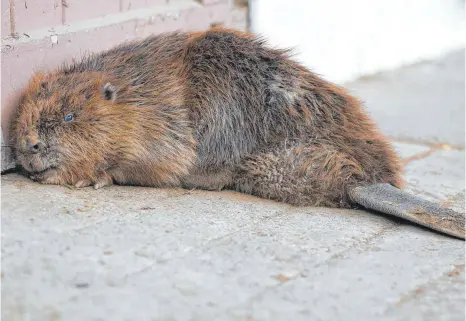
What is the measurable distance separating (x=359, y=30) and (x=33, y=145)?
12.8 feet

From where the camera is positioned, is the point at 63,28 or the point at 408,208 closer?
the point at 408,208

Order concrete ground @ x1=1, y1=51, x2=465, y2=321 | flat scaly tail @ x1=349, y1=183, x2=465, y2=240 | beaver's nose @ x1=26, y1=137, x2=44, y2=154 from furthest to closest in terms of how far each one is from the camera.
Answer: beaver's nose @ x1=26, y1=137, x2=44, y2=154 → flat scaly tail @ x1=349, y1=183, x2=465, y2=240 → concrete ground @ x1=1, y1=51, x2=465, y2=321

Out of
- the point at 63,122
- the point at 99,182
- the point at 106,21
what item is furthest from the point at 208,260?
the point at 106,21

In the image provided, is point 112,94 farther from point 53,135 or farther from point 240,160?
point 240,160

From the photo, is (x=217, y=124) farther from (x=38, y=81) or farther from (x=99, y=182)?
(x=38, y=81)

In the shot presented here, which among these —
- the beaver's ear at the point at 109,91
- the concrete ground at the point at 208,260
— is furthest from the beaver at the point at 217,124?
the concrete ground at the point at 208,260

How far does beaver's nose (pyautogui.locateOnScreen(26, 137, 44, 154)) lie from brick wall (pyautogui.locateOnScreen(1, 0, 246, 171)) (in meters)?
0.24

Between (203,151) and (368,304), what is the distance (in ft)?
4.57

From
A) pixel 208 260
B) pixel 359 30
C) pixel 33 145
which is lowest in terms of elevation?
pixel 208 260

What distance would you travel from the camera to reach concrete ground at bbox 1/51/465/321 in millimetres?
2408

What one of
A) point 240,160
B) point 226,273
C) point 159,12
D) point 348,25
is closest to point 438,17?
point 348,25

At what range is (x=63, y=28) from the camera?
384 centimetres

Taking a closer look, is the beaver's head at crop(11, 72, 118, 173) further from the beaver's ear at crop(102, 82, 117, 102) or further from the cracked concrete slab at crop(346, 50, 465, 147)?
the cracked concrete slab at crop(346, 50, 465, 147)

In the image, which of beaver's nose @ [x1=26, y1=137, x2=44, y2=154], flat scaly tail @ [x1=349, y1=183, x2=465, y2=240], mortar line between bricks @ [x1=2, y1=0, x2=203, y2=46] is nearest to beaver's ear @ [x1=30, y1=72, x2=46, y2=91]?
mortar line between bricks @ [x1=2, y1=0, x2=203, y2=46]
